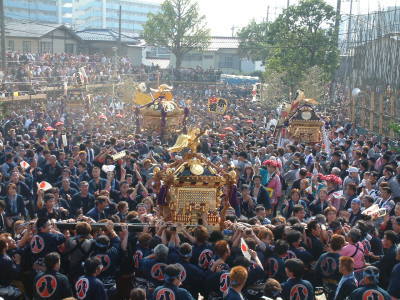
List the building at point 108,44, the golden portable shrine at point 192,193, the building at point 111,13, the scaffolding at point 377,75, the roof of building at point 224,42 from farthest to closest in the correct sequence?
1. the building at point 111,13
2. the roof of building at point 224,42
3. the building at point 108,44
4. the scaffolding at point 377,75
5. the golden portable shrine at point 192,193

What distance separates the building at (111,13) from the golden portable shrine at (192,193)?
322 feet

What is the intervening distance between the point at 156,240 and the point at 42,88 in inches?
859

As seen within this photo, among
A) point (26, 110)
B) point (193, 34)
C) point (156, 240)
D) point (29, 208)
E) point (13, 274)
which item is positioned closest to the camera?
point (13, 274)

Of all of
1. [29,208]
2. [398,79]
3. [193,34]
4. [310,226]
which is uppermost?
[193,34]

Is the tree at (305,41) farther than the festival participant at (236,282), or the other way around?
the tree at (305,41)

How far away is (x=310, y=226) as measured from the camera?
6906mm

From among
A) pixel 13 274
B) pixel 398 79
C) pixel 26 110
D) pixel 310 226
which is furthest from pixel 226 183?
pixel 26 110

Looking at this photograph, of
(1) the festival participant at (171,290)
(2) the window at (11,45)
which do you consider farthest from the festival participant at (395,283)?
(2) the window at (11,45)

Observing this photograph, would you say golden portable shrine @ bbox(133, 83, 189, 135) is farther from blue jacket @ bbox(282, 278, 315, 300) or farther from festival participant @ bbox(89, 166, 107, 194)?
blue jacket @ bbox(282, 278, 315, 300)

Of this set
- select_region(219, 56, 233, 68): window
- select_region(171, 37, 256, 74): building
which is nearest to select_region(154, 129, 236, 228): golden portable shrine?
select_region(171, 37, 256, 74): building

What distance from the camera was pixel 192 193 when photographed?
7750 millimetres

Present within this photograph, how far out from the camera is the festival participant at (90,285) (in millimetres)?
5582

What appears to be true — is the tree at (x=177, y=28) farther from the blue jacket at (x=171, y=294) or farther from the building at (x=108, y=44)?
the blue jacket at (x=171, y=294)

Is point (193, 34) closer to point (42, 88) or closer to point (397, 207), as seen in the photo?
point (42, 88)
